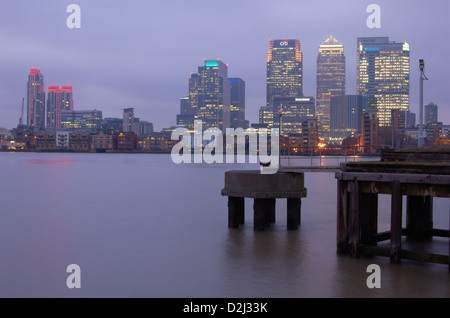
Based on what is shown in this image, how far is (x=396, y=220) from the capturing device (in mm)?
18875

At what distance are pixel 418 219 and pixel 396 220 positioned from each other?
7.07 m

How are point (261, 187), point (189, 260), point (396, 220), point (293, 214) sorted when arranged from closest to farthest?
point (396, 220) → point (189, 260) → point (261, 187) → point (293, 214)

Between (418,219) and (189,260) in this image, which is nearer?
(189,260)

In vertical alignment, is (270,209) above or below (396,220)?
below

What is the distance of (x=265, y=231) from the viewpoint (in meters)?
28.2

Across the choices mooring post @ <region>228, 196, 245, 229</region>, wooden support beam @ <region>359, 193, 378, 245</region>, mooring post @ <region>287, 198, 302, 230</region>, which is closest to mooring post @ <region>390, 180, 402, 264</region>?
wooden support beam @ <region>359, 193, 378, 245</region>

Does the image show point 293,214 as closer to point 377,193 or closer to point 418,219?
point 418,219

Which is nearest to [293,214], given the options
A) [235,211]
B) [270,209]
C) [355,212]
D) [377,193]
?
[270,209]

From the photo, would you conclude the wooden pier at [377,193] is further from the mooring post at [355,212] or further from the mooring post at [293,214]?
the mooring post at [293,214]

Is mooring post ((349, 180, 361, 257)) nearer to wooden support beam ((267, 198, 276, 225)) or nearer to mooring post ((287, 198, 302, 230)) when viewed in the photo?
mooring post ((287, 198, 302, 230))

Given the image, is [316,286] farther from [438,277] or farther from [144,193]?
[144,193]
